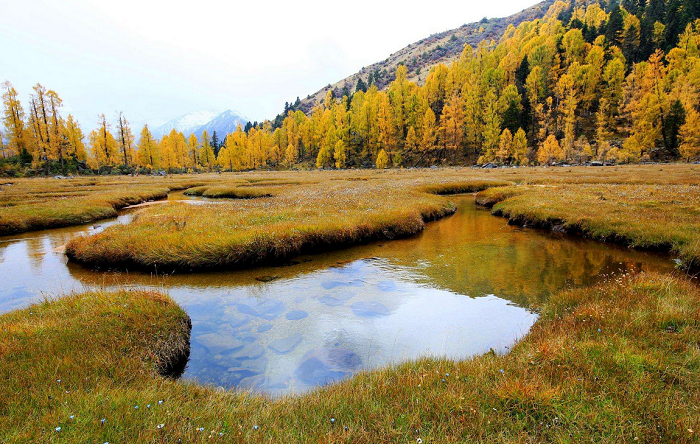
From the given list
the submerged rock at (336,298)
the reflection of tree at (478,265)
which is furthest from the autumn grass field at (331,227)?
the submerged rock at (336,298)

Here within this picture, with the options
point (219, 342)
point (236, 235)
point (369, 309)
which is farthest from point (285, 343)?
point (236, 235)

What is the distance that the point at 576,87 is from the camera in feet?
289

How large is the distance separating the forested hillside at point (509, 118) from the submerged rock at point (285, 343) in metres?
83.0

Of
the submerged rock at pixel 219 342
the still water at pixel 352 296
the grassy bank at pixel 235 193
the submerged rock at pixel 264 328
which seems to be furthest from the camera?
the grassy bank at pixel 235 193

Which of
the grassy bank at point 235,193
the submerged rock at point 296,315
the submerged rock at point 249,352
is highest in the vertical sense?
the grassy bank at point 235,193

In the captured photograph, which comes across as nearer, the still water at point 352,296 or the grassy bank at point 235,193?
the still water at point 352,296

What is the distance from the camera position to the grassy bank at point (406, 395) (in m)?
3.74

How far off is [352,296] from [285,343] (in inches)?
130

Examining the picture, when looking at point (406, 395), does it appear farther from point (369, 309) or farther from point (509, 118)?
point (509, 118)

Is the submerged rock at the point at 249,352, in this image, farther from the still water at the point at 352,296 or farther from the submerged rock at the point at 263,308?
the submerged rock at the point at 263,308

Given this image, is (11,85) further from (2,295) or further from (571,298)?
(571,298)

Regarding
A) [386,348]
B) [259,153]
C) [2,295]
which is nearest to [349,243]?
[386,348]

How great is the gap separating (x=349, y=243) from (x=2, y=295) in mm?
13481

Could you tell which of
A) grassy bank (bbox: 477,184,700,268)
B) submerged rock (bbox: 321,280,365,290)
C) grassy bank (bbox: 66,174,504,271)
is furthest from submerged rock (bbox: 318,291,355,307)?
grassy bank (bbox: 477,184,700,268)
